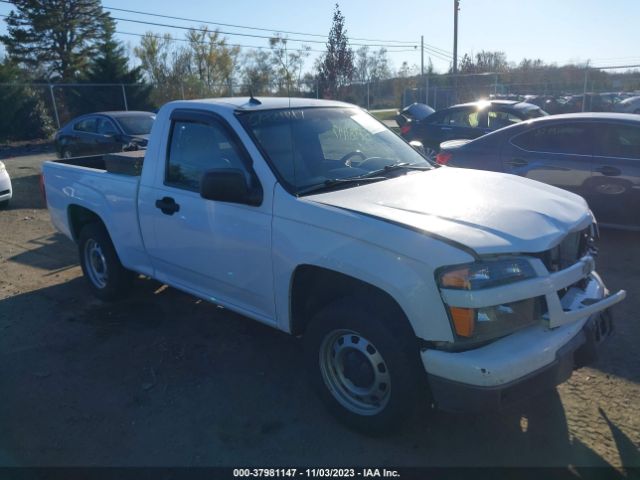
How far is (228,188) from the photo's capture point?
10.8 ft

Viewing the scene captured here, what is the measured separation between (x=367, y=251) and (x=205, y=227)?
146cm

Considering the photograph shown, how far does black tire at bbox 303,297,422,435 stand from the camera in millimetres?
2822

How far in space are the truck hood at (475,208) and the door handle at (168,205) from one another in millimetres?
1310

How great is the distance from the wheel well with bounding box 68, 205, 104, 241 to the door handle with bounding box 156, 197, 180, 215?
161cm

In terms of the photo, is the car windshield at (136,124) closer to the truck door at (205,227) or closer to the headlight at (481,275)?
the truck door at (205,227)

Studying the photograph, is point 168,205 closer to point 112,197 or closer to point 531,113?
point 112,197

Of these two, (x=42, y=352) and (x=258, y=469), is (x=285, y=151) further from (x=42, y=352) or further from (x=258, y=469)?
(x=42, y=352)

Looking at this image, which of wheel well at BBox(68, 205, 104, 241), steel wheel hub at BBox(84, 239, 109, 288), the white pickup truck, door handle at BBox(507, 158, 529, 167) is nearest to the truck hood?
the white pickup truck

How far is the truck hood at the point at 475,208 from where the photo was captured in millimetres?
2740

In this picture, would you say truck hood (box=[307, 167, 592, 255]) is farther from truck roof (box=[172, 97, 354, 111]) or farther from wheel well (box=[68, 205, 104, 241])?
wheel well (box=[68, 205, 104, 241])

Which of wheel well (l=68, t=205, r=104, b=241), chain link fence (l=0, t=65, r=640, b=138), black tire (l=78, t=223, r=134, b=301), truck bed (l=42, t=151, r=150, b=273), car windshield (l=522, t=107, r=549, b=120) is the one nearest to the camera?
truck bed (l=42, t=151, r=150, b=273)

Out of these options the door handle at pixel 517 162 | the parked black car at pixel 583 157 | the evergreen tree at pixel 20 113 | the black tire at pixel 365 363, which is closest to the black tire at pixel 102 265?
the black tire at pixel 365 363

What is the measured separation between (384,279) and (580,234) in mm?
1390

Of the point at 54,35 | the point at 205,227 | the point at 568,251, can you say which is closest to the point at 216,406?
the point at 205,227
